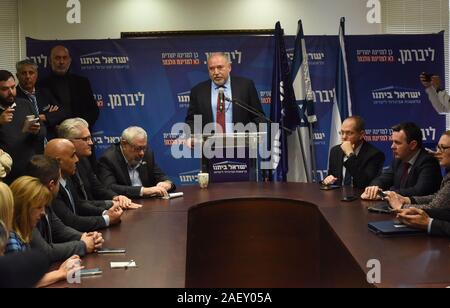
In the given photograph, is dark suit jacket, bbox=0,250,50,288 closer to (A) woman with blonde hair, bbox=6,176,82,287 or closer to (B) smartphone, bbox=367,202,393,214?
(A) woman with blonde hair, bbox=6,176,82,287

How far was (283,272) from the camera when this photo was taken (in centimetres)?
373

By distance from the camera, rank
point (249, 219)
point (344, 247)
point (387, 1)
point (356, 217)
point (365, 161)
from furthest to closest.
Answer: point (387, 1) < point (365, 161) < point (249, 219) < point (356, 217) < point (344, 247)

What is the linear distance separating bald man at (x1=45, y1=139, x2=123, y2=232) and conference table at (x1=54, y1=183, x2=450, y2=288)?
0.08 m

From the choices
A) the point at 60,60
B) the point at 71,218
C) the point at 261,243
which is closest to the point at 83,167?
the point at 71,218

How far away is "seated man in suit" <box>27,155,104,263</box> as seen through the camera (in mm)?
2383

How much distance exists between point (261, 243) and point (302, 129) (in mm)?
2427

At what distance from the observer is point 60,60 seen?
5.77 metres

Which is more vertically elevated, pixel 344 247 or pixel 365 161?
pixel 365 161

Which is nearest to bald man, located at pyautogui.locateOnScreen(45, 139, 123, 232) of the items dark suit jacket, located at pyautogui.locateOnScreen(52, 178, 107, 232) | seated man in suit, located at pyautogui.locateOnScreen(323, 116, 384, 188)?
dark suit jacket, located at pyautogui.locateOnScreen(52, 178, 107, 232)

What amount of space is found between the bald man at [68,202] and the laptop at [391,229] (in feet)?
4.46

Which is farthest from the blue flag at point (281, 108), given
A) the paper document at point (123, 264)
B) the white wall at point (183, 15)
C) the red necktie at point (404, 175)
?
the paper document at point (123, 264)

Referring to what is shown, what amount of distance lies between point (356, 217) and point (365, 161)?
1.22 meters
